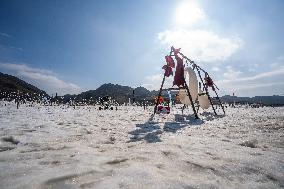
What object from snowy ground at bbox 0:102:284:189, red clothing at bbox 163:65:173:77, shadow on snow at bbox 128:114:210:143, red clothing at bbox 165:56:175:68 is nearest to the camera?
snowy ground at bbox 0:102:284:189

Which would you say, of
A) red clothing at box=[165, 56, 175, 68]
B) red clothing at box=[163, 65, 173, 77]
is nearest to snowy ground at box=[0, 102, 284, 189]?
red clothing at box=[165, 56, 175, 68]

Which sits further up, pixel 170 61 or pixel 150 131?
pixel 170 61

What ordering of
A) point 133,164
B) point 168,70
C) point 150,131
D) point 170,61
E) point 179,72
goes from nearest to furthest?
1. point 133,164
2. point 150,131
3. point 179,72
4. point 170,61
5. point 168,70

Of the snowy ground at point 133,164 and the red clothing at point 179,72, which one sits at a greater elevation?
the red clothing at point 179,72

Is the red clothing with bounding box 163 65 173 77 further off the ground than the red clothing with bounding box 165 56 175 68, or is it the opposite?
the red clothing with bounding box 165 56 175 68

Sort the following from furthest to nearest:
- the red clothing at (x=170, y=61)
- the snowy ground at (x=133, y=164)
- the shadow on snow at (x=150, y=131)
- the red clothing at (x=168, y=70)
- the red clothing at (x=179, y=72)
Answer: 1. the red clothing at (x=168, y=70)
2. the red clothing at (x=170, y=61)
3. the red clothing at (x=179, y=72)
4. the shadow on snow at (x=150, y=131)
5. the snowy ground at (x=133, y=164)

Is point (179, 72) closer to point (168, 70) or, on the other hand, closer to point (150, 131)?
point (168, 70)

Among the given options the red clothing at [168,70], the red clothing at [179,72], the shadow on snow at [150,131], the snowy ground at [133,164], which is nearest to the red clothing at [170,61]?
the red clothing at [168,70]

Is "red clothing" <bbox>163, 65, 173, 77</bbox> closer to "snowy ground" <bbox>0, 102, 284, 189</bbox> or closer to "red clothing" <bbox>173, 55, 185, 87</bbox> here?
"red clothing" <bbox>173, 55, 185, 87</bbox>

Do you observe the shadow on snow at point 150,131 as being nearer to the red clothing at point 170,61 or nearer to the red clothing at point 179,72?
the red clothing at point 179,72

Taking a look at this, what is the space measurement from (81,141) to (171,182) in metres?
2.71

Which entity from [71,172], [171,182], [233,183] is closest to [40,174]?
[71,172]

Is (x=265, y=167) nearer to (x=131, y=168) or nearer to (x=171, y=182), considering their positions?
(x=171, y=182)

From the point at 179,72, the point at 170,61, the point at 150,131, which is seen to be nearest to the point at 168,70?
the point at 170,61
